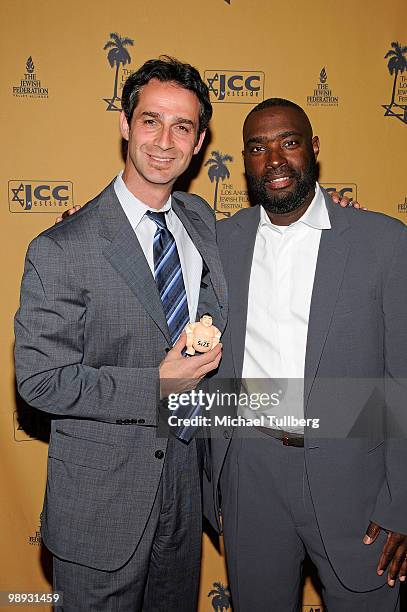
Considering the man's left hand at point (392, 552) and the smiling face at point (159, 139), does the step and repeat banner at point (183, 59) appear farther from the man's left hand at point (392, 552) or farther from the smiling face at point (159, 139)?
the man's left hand at point (392, 552)

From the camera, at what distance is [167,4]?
2.60 metres

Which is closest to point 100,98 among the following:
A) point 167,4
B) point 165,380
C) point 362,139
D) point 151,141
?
point 167,4

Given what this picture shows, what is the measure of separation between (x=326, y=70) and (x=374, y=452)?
5.53ft

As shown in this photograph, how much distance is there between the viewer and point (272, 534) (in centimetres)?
197

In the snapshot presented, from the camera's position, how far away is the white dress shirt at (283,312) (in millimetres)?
1898

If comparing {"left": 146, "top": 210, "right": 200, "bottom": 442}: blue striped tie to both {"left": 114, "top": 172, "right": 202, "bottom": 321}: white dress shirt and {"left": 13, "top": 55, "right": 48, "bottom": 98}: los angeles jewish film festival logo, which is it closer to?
{"left": 114, "top": 172, "right": 202, "bottom": 321}: white dress shirt

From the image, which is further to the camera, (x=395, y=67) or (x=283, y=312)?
(x=395, y=67)

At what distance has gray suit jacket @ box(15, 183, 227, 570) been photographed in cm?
170

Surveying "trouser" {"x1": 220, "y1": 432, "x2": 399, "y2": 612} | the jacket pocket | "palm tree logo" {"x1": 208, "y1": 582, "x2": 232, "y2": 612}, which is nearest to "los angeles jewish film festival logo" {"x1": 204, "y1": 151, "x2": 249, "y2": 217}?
"trouser" {"x1": 220, "y1": 432, "x2": 399, "y2": 612}

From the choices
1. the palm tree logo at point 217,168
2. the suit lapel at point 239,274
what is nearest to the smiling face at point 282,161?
the suit lapel at point 239,274

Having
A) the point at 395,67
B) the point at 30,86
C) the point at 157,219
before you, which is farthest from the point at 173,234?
the point at 395,67

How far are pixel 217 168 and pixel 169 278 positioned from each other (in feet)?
3.44

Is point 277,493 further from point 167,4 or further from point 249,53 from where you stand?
point 167,4

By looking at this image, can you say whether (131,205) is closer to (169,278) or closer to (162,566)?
(169,278)
